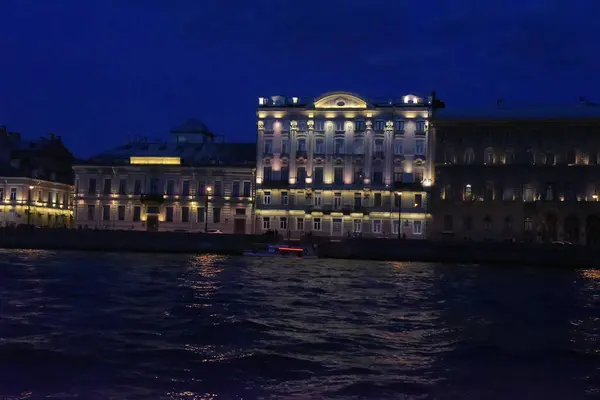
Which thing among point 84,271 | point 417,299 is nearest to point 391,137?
point 84,271

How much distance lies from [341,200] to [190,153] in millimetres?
17641

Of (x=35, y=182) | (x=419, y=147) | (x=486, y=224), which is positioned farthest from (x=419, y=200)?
(x=35, y=182)

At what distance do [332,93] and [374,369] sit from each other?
5839 centimetres

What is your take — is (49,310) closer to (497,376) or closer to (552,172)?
(497,376)

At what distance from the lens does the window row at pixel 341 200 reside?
69.9 m

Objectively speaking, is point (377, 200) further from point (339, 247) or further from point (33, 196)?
point (33, 196)

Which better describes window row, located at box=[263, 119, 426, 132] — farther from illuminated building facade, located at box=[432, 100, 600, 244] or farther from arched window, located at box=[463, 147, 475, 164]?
arched window, located at box=[463, 147, 475, 164]

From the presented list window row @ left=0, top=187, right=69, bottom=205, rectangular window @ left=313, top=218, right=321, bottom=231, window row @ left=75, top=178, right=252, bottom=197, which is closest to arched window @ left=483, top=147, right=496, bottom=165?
rectangular window @ left=313, top=218, right=321, bottom=231

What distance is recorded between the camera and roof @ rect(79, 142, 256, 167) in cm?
7506

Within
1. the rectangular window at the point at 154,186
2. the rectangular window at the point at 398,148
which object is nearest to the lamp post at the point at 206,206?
the rectangular window at the point at 154,186

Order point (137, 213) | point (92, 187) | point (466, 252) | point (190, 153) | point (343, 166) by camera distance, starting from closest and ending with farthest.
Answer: point (466, 252)
point (343, 166)
point (137, 213)
point (92, 187)
point (190, 153)

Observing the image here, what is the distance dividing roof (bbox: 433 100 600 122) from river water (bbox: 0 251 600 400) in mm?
37670

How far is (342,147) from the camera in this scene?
71625 mm

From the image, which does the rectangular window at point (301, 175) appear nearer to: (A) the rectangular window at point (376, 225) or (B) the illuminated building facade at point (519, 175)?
(A) the rectangular window at point (376, 225)
